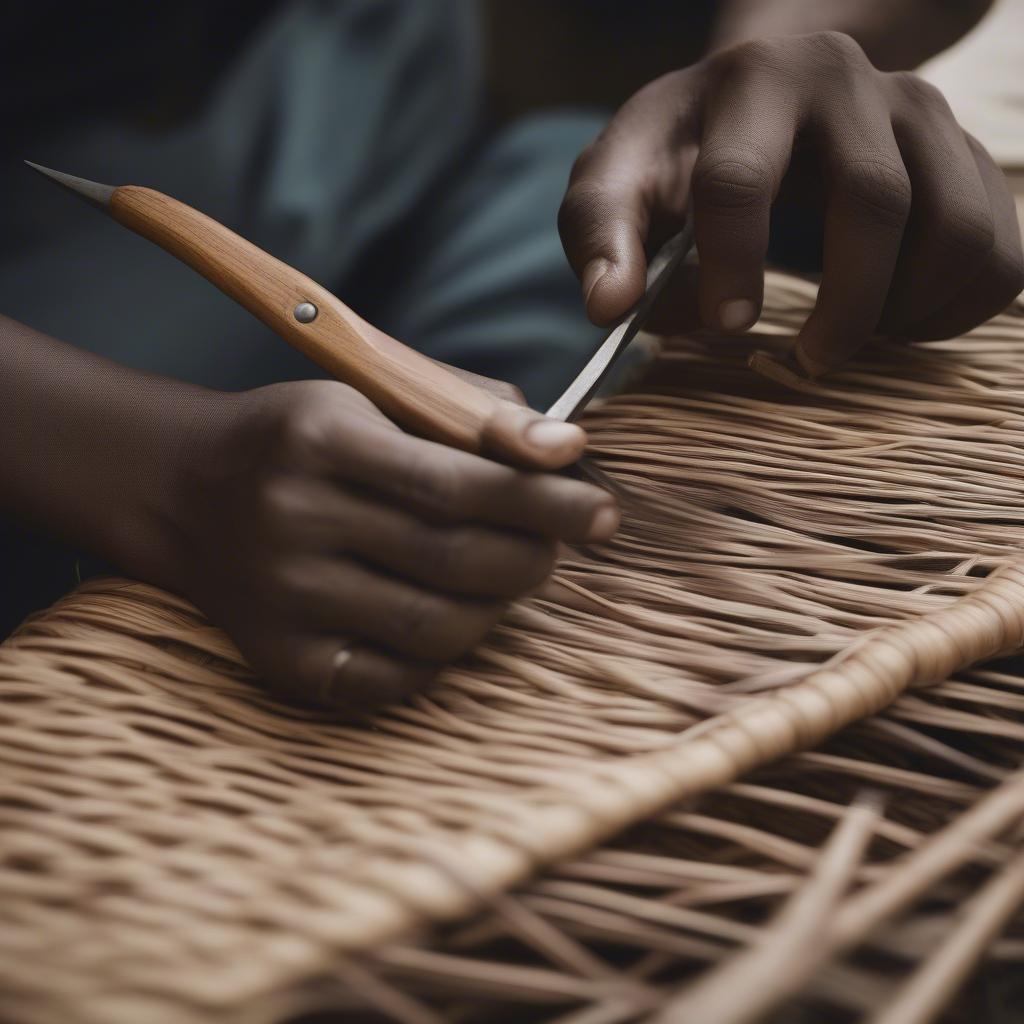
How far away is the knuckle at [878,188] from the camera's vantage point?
1.76ft

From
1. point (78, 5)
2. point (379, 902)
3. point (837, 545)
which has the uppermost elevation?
point (78, 5)

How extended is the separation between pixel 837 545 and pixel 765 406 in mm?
133

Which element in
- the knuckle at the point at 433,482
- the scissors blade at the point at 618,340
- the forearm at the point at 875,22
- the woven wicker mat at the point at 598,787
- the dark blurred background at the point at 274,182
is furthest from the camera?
the forearm at the point at 875,22

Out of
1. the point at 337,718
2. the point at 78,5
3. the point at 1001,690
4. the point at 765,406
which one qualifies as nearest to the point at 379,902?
the point at 337,718

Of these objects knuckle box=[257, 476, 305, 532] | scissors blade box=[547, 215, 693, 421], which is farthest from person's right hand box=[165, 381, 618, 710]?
scissors blade box=[547, 215, 693, 421]

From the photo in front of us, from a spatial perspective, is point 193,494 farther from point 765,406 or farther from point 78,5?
point 78,5

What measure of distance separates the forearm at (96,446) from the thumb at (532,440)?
5.6 inches

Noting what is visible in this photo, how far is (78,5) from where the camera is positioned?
0.82 m

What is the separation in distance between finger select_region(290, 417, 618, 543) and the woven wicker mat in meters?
0.07

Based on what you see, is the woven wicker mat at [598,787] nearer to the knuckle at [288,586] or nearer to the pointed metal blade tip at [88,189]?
the knuckle at [288,586]

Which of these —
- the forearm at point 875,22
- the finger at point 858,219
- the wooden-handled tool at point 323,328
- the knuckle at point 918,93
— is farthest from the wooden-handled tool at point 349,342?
the forearm at point 875,22

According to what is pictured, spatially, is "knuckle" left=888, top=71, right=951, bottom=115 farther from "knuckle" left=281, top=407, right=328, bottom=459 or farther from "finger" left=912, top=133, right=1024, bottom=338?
"knuckle" left=281, top=407, right=328, bottom=459

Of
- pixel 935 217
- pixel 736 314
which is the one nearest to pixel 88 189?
pixel 736 314

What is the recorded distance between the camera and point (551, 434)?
1.18 ft
